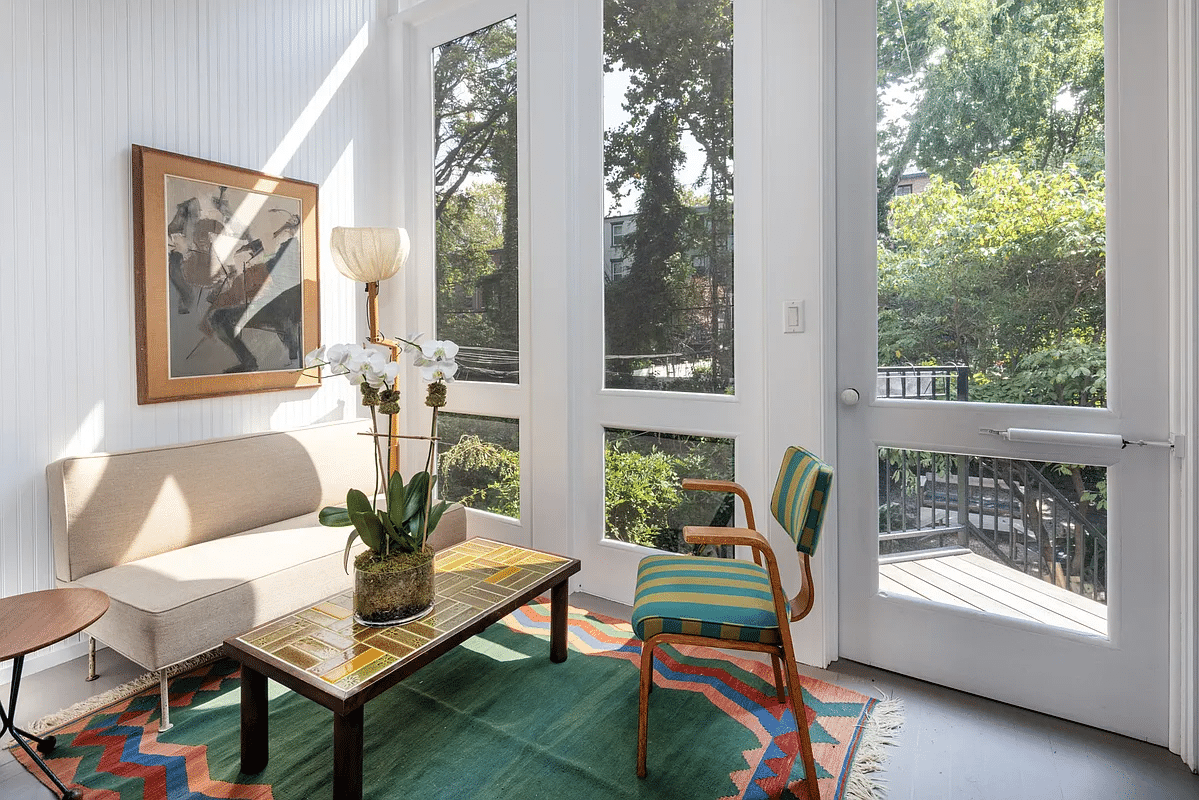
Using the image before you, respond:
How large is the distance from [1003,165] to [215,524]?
317 cm

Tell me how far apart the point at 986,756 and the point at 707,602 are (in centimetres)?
95

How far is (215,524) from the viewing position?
262cm

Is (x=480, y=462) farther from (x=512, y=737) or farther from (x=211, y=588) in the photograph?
(x=512, y=737)

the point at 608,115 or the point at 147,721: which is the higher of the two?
the point at 608,115

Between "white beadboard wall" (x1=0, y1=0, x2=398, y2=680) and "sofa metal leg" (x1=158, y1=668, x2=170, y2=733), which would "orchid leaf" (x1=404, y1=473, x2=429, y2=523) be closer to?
"sofa metal leg" (x1=158, y1=668, x2=170, y2=733)

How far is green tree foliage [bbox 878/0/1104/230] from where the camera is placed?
1.92 meters

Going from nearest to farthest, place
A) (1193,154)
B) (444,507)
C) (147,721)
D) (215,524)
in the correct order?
(1193,154), (444,507), (147,721), (215,524)

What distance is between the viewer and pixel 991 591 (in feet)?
6.97

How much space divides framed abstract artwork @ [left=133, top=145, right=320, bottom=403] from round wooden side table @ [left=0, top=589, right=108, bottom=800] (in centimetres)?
99

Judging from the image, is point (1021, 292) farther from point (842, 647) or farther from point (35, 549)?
point (35, 549)

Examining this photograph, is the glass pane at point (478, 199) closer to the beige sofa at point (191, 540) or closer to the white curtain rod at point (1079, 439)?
the beige sofa at point (191, 540)

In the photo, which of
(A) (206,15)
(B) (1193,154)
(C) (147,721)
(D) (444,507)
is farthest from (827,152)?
(C) (147,721)

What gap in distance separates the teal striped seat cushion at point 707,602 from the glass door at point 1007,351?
2.25 feet

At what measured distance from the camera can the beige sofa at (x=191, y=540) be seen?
6.61 feet
